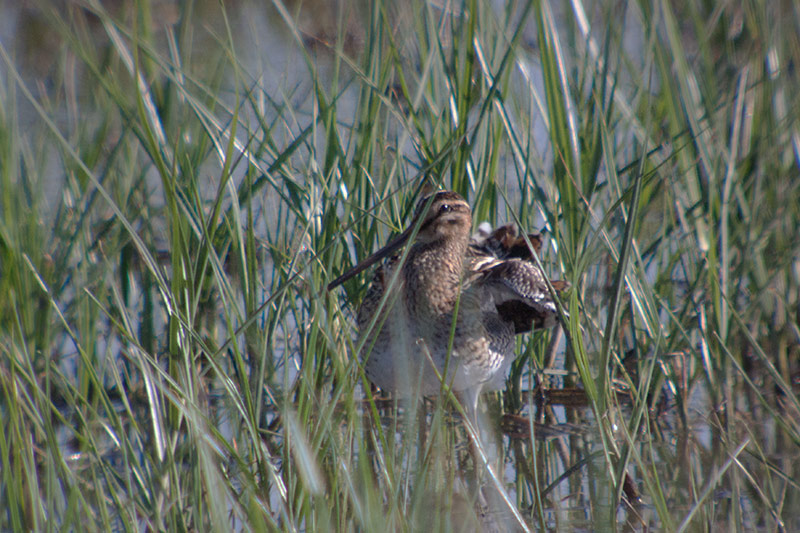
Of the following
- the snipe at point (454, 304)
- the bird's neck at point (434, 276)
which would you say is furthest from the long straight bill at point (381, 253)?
the bird's neck at point (434, 276)

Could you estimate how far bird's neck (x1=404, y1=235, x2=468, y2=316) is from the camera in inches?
133

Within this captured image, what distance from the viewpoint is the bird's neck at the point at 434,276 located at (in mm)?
3371

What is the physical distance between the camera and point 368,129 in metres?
3.22

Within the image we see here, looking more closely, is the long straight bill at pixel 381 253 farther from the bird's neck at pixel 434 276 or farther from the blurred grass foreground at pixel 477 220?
the bird's neck at pixel 434 276

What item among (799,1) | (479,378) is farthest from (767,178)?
(479,378)

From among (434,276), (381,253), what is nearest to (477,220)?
(434,276)

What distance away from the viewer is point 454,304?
341 cm

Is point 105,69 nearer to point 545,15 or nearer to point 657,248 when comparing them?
point 545,15

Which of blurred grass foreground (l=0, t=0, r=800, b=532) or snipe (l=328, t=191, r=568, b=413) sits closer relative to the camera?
blurred grass foreground (l=0, t=0, r=800, b=532)

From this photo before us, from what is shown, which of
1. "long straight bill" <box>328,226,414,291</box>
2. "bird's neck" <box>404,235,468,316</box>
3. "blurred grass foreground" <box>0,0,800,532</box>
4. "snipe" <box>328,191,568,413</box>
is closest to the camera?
"blurred grass foreground" <box>0,0,800,532</box>

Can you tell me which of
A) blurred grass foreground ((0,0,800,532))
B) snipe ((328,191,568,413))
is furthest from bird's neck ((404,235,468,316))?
blurred grass foreground ((0,0,800,532))

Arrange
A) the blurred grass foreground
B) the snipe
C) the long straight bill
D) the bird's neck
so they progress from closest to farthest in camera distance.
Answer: the blurred grass foreground
the long straight bill
the snipe
the bird's neck

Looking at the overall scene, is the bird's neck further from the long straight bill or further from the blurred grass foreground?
the long straight bill

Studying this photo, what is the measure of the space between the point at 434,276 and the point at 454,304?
0.13 metres
